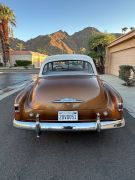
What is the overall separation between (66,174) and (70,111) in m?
1.14

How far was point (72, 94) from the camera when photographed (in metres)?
4.14

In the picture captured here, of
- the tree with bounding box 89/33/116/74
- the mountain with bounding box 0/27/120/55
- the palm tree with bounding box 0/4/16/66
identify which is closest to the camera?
the tree with bounding box 89/33/116/74

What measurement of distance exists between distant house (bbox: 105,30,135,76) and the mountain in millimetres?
105558

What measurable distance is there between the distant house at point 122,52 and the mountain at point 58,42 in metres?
106

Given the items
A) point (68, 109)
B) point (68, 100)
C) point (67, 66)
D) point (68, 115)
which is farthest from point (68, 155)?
point (67, 66)

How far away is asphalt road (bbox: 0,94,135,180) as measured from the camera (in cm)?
321

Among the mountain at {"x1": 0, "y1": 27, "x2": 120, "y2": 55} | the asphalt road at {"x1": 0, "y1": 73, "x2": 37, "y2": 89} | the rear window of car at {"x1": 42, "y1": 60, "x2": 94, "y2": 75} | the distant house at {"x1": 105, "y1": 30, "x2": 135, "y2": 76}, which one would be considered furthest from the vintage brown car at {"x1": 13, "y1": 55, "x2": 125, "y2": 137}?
the mountain at {"x1": 0, "y1": 27, "x2": 120, "y2": 55}

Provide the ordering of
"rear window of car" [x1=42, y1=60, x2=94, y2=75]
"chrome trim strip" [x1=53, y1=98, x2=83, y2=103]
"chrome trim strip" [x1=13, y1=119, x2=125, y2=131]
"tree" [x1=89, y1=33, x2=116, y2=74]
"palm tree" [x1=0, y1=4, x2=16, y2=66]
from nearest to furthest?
"chrome trim strip" [x1=13, y1=119, x2=125, y2=131], "chrome trim strip" [x1=53, y1=98, x2=83, y2=103], "rear window of car" [x1=42, y1=60, x2=94, y2=75], "tree" [x1=89, y1=33, x2=116, y2=74], "palm tree" [x1=0, y1=4, x2=16, y2=66]

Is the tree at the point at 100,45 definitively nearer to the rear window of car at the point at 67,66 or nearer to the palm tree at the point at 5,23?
the palm tree at the point at 5,23

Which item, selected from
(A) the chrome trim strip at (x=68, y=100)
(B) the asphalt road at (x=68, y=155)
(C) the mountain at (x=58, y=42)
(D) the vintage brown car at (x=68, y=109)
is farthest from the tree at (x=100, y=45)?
(C) the mountain at (x=58, y=42)

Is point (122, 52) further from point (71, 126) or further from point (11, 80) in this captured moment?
point (71, 126)

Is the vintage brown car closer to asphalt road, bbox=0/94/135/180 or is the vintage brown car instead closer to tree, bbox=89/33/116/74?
asphalt road, bbox=0/94/135/180

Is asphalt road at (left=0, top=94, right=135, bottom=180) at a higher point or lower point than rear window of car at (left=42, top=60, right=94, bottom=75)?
lower

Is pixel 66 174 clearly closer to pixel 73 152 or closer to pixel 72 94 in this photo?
pixel 73 152
